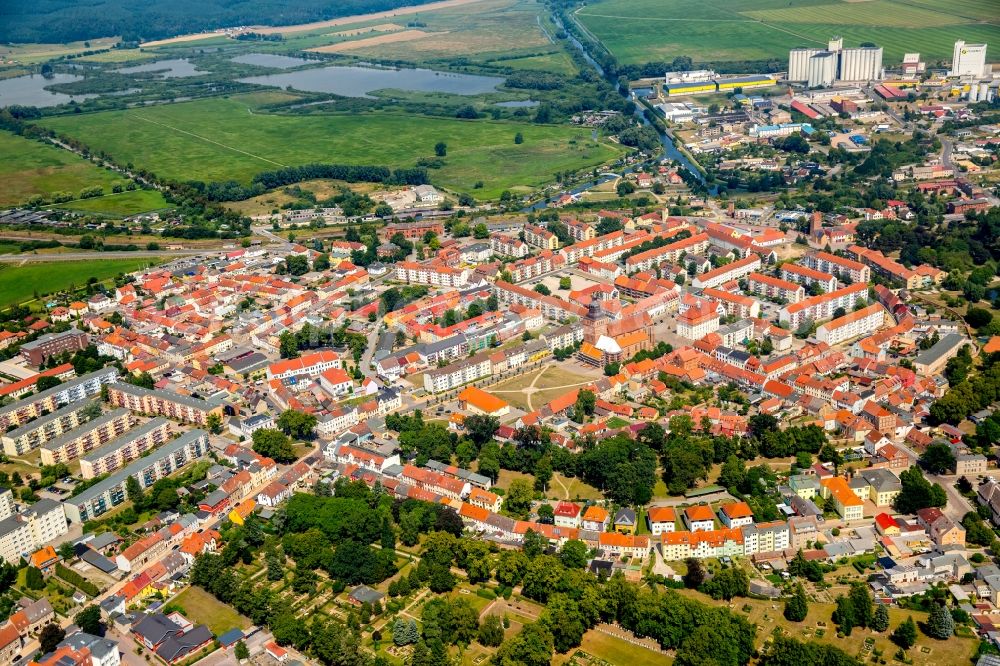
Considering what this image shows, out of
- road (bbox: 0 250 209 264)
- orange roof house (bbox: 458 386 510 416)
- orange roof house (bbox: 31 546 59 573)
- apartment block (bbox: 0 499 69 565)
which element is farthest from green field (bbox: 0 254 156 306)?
orange roof house (bbox: 458 386 510 416)

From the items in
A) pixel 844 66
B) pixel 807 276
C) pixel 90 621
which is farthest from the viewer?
pixel 844 66

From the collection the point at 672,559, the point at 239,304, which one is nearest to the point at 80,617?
the point at 672,559

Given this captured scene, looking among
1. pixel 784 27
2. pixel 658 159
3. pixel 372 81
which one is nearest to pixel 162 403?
pixel 658 159

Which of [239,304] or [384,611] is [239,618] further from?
[239,304]

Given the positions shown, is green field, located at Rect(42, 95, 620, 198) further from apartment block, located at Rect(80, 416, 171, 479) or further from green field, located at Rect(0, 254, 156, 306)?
apartment block, located at Rect(80, 416, 171, 479)

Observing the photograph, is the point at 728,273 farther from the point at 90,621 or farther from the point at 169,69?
the point at 169,69

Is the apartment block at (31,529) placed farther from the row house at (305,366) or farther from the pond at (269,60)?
the pond at (269,60)
